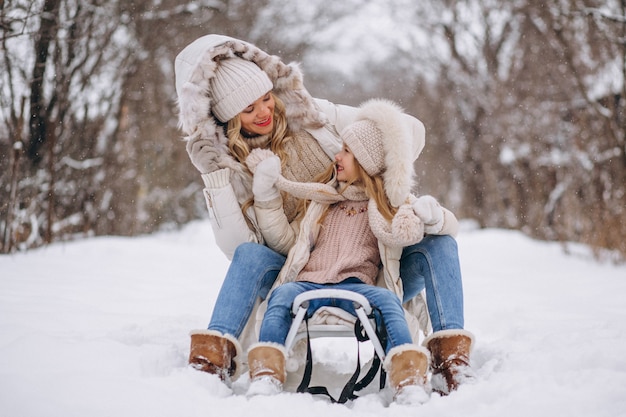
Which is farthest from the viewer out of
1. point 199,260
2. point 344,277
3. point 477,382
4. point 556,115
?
point 556,115

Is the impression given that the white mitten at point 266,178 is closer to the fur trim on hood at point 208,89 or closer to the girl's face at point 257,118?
the fur trim on hood at point 208,89

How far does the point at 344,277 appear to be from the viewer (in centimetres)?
239

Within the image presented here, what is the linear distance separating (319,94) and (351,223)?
53.7 feet

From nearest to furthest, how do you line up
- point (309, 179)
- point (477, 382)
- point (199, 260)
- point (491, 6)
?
1. point (477, 382)
2. point (309, 179)
3. point (199, 260)
4. point (491, 6)

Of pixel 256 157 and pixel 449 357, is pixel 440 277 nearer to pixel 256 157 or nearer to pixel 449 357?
pixel 449 357

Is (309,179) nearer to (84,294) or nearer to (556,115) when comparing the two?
(84,294)

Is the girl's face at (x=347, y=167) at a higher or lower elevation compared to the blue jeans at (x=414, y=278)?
higher

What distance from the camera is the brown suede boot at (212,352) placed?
87.7 inches

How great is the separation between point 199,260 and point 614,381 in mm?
5075

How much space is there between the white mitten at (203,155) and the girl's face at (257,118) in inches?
10.3

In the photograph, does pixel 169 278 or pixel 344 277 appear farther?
pixel 169 278

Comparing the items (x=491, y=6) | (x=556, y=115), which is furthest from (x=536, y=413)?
(x=491, y=6)

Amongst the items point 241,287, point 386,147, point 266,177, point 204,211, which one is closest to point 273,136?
point 266,177

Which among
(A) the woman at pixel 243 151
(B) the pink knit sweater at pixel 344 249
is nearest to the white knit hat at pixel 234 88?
(A) the woman at pixel 243 151
